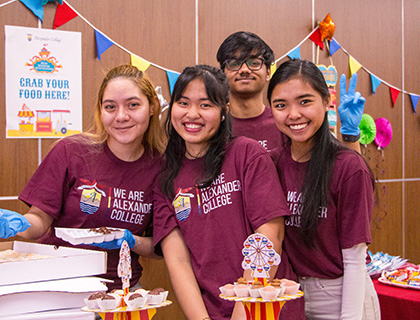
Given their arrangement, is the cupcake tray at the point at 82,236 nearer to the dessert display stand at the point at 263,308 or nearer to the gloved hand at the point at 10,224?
the gloved hand at the point at 10,224

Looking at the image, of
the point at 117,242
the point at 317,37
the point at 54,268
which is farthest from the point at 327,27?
the point at 54,268

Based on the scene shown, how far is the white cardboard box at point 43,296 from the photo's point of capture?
4.06 feet

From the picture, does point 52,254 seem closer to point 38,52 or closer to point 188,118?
point 188,118

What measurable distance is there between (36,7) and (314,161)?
1.73 m

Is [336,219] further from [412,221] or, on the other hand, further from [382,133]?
[412,221]

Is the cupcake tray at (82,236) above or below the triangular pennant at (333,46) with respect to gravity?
below

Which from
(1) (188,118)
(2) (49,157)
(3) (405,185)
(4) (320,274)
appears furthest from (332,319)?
(3) (405,185)

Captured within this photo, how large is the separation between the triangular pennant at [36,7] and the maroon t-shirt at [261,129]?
1170mm

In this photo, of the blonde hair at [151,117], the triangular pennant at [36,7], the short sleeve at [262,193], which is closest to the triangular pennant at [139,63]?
the triangular pennant at [36,7]

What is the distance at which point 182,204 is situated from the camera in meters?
1.73

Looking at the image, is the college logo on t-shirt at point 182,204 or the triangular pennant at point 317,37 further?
the triangular pennant at point 317,37

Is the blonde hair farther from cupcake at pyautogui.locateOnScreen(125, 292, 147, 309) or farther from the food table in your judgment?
the food table

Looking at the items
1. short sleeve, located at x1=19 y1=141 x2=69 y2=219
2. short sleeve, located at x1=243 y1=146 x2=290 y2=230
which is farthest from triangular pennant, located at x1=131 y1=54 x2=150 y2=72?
short sleeve, located at x1=243 y1=146 x2=290 y2=230

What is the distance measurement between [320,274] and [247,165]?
45cm
